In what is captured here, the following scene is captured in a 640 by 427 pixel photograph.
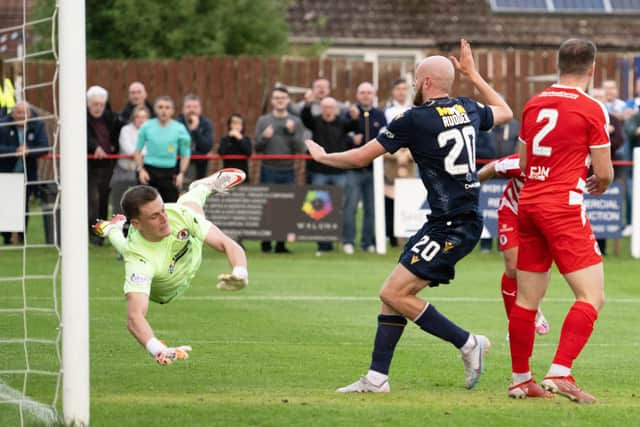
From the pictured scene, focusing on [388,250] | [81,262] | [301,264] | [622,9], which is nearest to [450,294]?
[301,264]

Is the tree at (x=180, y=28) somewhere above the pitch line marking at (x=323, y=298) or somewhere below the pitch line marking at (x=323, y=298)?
above

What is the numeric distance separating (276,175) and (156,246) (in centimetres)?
1126

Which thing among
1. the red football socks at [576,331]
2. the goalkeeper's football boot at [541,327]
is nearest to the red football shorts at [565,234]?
the red football socks at [576,331]

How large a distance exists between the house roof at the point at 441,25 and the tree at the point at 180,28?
219 inches

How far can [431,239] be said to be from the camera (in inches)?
332

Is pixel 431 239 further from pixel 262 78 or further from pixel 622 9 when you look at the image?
pixel 622 9

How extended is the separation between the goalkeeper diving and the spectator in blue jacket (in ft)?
33.0

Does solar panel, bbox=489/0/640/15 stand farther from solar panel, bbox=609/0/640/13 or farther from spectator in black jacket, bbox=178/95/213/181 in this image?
spectator in black jacket, bbox=178/95/213/181

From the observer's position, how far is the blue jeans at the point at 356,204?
790 inches

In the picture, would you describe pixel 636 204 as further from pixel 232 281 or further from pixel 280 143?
pixel 232 281

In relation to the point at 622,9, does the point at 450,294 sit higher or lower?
lower

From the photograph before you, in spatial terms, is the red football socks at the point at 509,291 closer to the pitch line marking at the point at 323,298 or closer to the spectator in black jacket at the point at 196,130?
the pitch line marking at the point at 323,298

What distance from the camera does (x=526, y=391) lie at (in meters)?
8.21

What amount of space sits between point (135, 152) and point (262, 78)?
31.3ft
